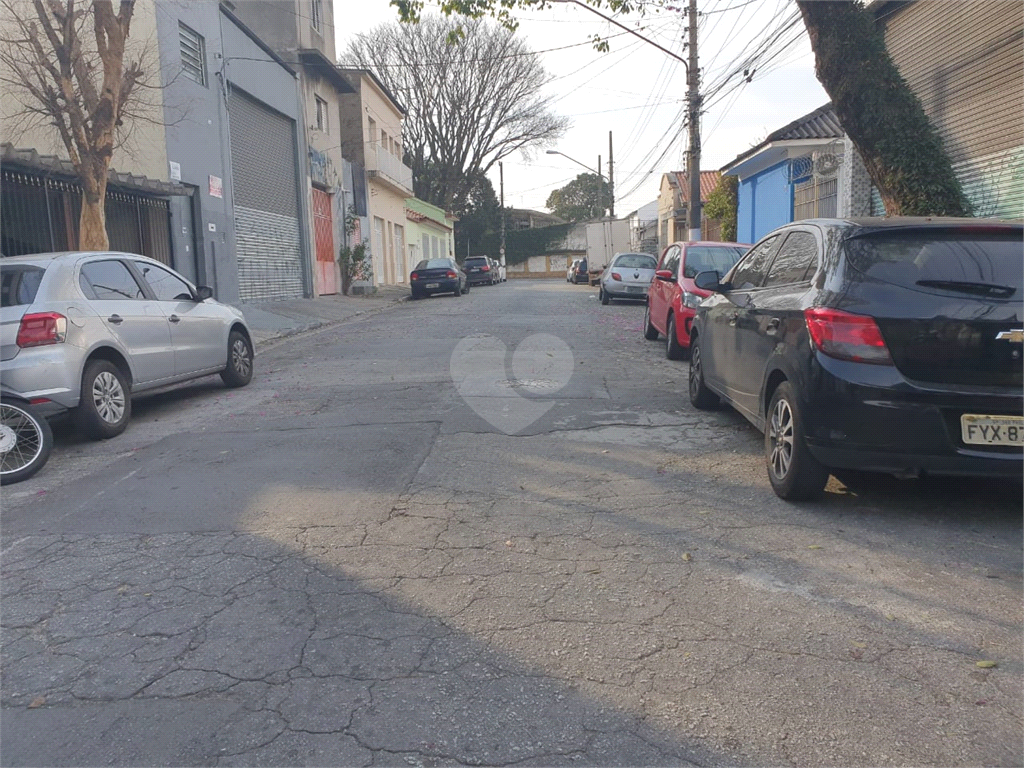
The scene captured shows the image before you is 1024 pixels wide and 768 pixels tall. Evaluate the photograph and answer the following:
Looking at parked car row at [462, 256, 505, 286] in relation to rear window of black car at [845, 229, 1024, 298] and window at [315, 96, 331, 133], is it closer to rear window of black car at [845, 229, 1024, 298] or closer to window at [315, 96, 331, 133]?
window at [315, 96, 331, 133]

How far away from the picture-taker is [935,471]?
418 centimetres

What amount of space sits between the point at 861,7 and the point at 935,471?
6.82m

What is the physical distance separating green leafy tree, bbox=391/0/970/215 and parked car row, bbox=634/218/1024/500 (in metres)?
5.23

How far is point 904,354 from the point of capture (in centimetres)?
414

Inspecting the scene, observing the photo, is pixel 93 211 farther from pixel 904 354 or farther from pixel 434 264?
pixel 434 264

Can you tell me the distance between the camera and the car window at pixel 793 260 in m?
4.98

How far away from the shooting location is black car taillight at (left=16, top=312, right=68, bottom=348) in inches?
Result: 239

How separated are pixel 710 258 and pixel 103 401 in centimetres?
813

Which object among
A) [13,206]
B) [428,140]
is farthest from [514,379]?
[428,140]

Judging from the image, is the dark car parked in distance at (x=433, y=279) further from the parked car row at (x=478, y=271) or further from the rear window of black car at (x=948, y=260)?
the rear window of black car at (x=948, y=260)

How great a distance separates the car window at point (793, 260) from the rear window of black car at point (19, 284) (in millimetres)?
5577

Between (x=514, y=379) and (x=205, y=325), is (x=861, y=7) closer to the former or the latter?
(x=514, y=379)

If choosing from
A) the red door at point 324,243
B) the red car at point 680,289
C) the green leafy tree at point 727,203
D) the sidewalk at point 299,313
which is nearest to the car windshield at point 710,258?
the red car at point 680,289

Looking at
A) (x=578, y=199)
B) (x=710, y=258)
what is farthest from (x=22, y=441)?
(x=578, y=199)
